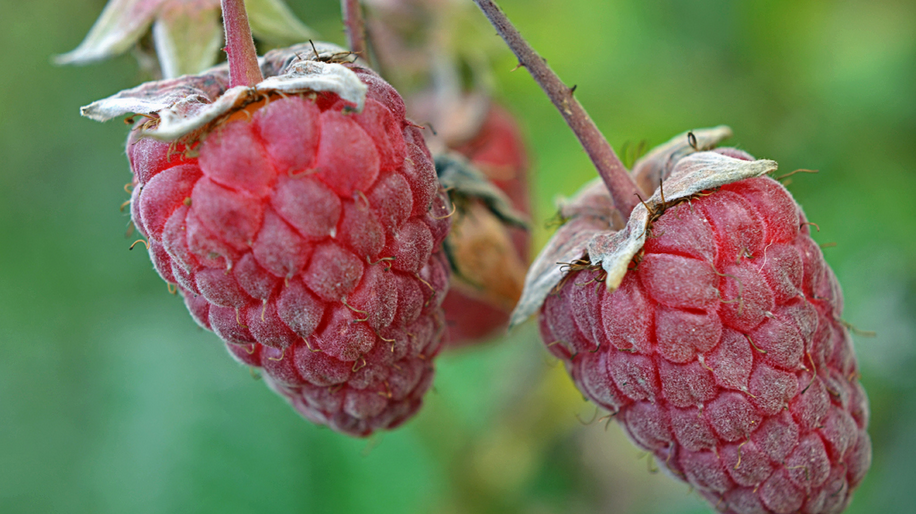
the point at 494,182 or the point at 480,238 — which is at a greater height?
the point at 494,182

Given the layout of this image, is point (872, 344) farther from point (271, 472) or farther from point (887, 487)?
point (271, 472)

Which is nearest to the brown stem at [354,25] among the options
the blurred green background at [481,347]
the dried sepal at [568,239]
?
the dried sepal at [568,239]

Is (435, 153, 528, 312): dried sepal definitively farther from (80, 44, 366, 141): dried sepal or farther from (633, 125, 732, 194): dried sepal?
(80, 44, 366, 141): dried sepal

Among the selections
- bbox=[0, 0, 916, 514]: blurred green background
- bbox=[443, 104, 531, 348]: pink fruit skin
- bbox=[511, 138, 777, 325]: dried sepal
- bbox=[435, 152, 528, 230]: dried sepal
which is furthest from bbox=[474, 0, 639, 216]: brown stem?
bbox=[0, 0, 916, 514]: blurred green background

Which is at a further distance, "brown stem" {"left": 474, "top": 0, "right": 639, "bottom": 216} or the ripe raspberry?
"brown stem" {"left": 474, "top": 0, "right": 639, "bottom": 216}

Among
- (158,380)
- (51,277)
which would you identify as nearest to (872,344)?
(158,380)

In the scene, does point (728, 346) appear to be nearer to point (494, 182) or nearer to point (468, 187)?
point (468, 187)

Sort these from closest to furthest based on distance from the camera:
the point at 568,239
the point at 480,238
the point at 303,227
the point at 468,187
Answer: the point at 303,227, the point at 568,239, the point at 468,187, the point at 480,238

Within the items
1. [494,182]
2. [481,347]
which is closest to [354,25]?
[494,182]
